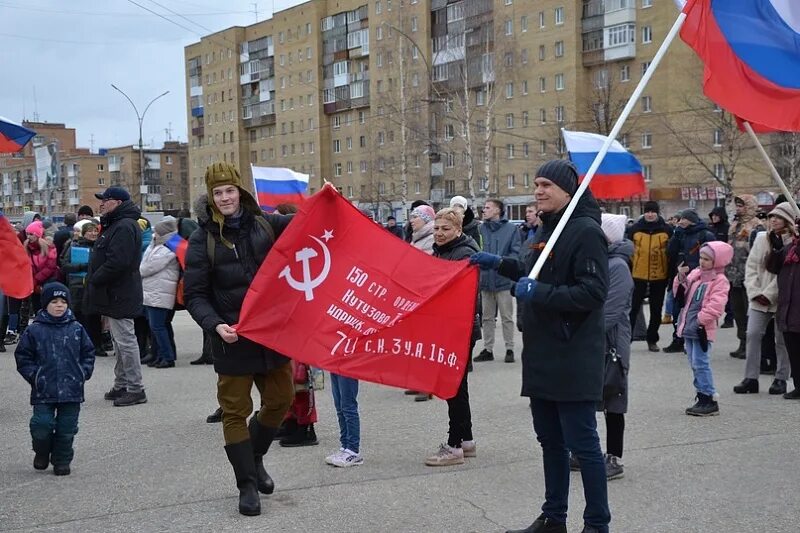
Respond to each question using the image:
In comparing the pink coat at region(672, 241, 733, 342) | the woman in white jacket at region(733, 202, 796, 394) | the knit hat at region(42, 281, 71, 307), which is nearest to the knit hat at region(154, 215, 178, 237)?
the knit hat at region(42, 281, 71, 307)

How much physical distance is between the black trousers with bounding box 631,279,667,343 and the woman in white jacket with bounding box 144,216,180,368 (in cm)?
600

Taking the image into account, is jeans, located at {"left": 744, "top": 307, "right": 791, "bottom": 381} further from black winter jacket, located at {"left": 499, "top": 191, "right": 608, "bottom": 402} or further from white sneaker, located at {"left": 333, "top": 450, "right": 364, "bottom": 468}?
black winter jacket, located at {"left": 499, "top": 191, "right": 608, "bottom": 402}

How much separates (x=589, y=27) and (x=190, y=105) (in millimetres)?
54469

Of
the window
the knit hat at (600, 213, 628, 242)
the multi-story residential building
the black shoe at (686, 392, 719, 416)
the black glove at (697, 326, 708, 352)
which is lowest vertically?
the black shoe at (686, 392, 719, 416)

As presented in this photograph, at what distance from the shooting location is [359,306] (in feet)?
19.1

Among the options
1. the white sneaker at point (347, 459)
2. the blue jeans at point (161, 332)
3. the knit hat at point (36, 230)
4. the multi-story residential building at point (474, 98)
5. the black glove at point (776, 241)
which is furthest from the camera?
the multi-story residential building at point (474, 98)

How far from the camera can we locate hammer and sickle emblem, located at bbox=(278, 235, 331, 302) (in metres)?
5.80

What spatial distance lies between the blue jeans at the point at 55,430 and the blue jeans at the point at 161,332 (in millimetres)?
5174

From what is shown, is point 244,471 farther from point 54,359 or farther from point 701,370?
point 701,370

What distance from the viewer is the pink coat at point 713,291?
855 cm

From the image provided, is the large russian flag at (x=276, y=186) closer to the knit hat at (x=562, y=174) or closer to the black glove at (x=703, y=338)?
the black glove at (x=703, y=338)

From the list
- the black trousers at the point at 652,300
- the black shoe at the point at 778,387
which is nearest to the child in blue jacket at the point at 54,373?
the black shoe at the point at 778,387

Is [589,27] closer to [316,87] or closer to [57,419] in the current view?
[316,87]

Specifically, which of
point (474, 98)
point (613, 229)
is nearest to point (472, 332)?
point (613, 229)
